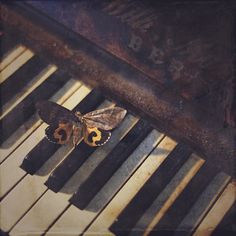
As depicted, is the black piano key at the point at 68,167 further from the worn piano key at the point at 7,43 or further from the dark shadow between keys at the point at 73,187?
the worn piano key at the point at 7,43

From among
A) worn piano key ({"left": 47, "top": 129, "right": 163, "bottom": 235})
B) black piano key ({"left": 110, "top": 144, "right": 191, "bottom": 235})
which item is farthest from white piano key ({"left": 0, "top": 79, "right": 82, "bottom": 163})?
black piano key ({"left": 110, "top": 144, "right": 191, "bottom": 235})

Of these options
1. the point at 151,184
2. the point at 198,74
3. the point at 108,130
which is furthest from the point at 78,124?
the point at 198,74

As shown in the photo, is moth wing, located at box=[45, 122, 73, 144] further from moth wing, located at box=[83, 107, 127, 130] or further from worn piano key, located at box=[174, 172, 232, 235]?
worn piano key, located at box=[174, 172, 232, 235]

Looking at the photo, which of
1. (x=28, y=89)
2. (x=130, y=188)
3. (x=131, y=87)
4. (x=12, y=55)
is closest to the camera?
(x=130, y=188)

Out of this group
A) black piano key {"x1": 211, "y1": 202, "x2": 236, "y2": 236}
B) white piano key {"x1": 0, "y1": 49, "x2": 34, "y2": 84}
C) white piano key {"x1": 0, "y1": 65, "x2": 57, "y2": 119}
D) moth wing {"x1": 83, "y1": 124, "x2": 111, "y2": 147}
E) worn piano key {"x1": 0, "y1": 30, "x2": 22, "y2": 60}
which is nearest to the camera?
black piano key {"x1": 211, "y1": 202, "x2": 236, "y2": 236}

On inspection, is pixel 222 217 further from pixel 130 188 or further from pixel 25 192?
pixel 25 192

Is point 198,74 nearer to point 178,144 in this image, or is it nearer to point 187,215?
point 178,144

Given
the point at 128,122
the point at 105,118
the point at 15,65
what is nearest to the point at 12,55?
the point at 15,65
